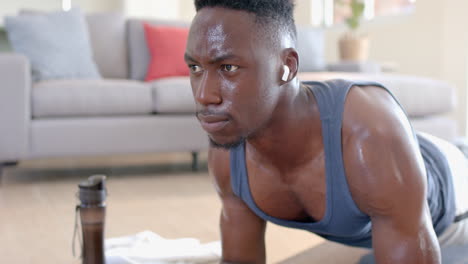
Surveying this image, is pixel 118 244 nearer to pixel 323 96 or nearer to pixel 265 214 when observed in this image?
pixel 265 214

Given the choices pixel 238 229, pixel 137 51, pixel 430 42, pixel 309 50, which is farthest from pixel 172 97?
pixel 430 42

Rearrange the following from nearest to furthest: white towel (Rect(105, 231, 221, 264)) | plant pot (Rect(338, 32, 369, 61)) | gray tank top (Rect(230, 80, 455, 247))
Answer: gray tank top (Rect(230, 80, 455, 247)) → white towel (Rect(105, 231, 221, 264)) → plant pot (Rect(338, 32, 369, 61))

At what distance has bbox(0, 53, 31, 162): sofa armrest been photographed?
2535mm

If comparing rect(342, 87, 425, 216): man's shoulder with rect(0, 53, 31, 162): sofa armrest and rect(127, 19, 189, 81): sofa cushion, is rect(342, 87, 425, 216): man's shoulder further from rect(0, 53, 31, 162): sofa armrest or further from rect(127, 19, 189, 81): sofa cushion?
rect(127, 19, 189, 81): sofa cushion

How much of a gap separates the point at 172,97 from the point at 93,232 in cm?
183

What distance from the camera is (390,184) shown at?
0.86 meters

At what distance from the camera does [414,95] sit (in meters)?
2.92

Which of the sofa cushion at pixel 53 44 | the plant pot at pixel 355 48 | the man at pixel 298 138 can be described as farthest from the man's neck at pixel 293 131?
the plant pot at pixel 355 48

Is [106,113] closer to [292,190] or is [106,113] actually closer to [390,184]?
[292,190]

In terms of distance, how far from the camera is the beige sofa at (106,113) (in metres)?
2.55

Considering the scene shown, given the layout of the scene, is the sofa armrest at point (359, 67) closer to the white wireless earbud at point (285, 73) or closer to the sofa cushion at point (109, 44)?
the sofa cushion at point (109, 44)

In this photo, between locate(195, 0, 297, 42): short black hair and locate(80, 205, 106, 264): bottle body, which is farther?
locate(80, 205, 106, 264): bottle body

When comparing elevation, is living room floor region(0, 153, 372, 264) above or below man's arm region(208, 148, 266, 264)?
below

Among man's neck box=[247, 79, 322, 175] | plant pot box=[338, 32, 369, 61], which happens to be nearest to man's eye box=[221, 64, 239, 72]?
man's neck box=[247, 79, 322, 175]
